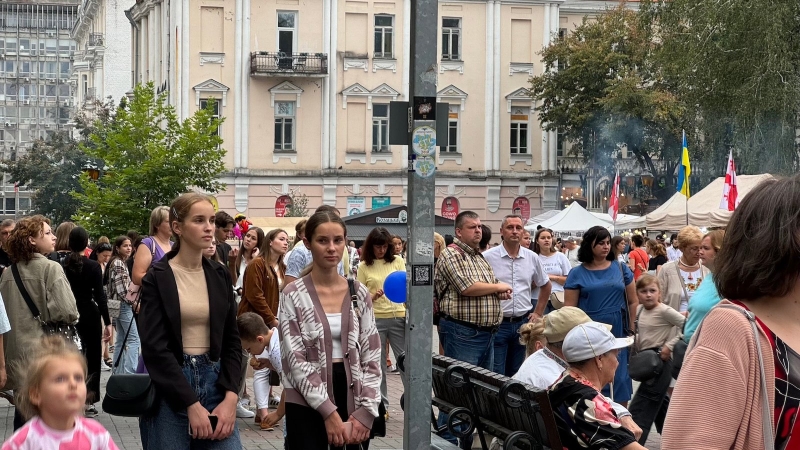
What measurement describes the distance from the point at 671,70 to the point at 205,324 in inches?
1217

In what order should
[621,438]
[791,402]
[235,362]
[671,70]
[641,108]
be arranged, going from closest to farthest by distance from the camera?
[791,402], [621,438], [235,362], [671,70], [641,108]

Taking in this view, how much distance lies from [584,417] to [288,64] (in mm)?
48760

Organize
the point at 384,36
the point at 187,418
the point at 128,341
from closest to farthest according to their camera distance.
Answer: the point at 187,418 < the point at 128,341 < the point at 384,36

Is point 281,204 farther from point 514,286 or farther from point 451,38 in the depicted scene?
point 514,286

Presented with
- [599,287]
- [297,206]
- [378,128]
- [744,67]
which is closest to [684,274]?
[599,287]

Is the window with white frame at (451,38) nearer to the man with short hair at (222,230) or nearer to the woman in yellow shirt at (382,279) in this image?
the man with short hair at (222,230)

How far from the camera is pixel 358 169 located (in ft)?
181

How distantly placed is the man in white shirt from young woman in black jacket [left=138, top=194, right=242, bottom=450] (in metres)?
1.69

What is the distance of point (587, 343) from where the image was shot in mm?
6086

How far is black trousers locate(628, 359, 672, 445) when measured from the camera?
991 centimetres

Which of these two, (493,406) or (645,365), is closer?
(493,406)

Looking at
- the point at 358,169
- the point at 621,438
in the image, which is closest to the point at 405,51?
the point at 358,169

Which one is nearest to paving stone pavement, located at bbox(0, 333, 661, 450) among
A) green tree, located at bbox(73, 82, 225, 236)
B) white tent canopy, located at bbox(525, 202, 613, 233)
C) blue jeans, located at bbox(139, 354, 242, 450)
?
blue jeans, located at bbox(139, 354, 242, 450)

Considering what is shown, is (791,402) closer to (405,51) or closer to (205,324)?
(205,324)
